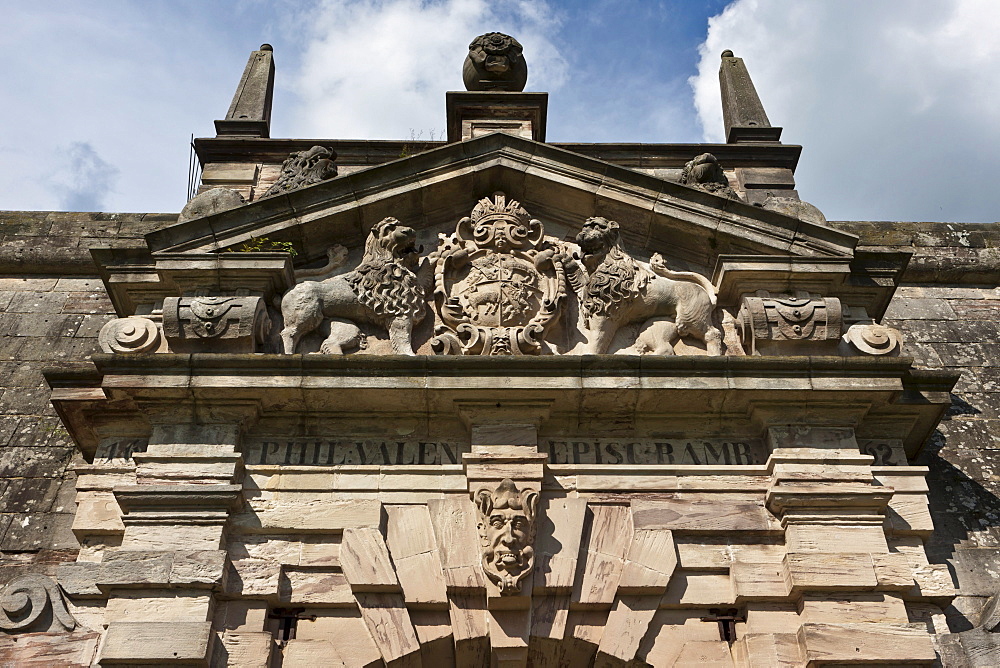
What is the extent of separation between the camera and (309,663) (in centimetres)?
675

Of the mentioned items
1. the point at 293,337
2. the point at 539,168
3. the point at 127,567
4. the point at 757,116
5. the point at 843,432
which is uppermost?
the point at 757,116

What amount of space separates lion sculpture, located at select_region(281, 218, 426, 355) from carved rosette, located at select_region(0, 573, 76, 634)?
7.68 feet

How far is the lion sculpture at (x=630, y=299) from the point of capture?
8133mm

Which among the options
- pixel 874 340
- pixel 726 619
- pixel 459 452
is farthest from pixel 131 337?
pixel 874 340

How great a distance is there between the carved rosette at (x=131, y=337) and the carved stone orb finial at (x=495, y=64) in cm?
484

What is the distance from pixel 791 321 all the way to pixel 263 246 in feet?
13.7

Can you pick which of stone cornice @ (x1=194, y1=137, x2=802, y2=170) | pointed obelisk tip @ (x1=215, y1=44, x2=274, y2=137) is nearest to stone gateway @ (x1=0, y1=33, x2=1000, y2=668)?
stone cornice @ (x1=194, y1=137, x2=802, y2=170)

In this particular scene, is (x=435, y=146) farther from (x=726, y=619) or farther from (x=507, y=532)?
(x=726, y=619)

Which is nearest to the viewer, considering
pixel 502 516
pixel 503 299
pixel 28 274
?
pixel 502 516

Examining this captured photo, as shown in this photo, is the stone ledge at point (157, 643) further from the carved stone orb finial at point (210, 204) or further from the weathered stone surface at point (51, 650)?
the carved stone orb finial at point (210, 204)

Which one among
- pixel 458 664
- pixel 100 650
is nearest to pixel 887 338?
pixel 458 664

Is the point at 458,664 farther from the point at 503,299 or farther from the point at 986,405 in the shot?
the point at 986,405

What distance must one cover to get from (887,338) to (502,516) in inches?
130

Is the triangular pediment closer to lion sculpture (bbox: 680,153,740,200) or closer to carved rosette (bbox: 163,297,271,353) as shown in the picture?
carved rosette (bbox: 163,297,271,353)
